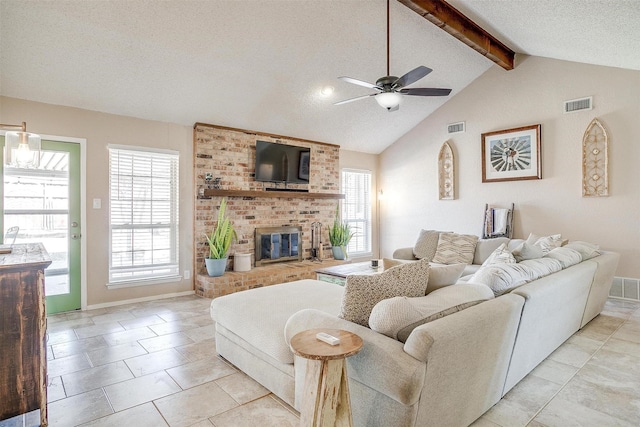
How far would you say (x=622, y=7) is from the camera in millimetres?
3014

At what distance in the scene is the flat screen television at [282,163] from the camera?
5.63m

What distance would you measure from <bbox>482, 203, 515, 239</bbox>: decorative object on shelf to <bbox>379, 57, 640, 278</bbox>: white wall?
0.17m

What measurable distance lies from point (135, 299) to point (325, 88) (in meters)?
3.83

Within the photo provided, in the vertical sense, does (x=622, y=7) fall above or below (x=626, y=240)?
above

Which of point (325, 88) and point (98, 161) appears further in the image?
point (325, 88)

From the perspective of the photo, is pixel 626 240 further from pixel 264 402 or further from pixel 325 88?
pixel 264 402

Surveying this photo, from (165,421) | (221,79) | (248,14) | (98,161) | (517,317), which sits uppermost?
(248,14)

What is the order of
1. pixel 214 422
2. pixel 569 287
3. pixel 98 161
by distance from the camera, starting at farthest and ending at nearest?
pixel 98 161 < pixel 569 287 < pixel 214 422

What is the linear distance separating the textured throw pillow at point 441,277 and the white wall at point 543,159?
13.0 feet

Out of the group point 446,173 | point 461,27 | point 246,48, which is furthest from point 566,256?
point 246,48

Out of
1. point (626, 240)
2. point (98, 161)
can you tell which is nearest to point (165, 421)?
point (98, 161)

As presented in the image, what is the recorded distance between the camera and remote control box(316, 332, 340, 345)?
1547 mm

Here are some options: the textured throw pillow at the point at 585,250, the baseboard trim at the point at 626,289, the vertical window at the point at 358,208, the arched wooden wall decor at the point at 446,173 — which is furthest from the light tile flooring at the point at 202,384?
the vertical window at the point at 358,208

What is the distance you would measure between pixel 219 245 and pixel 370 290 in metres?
3.48
